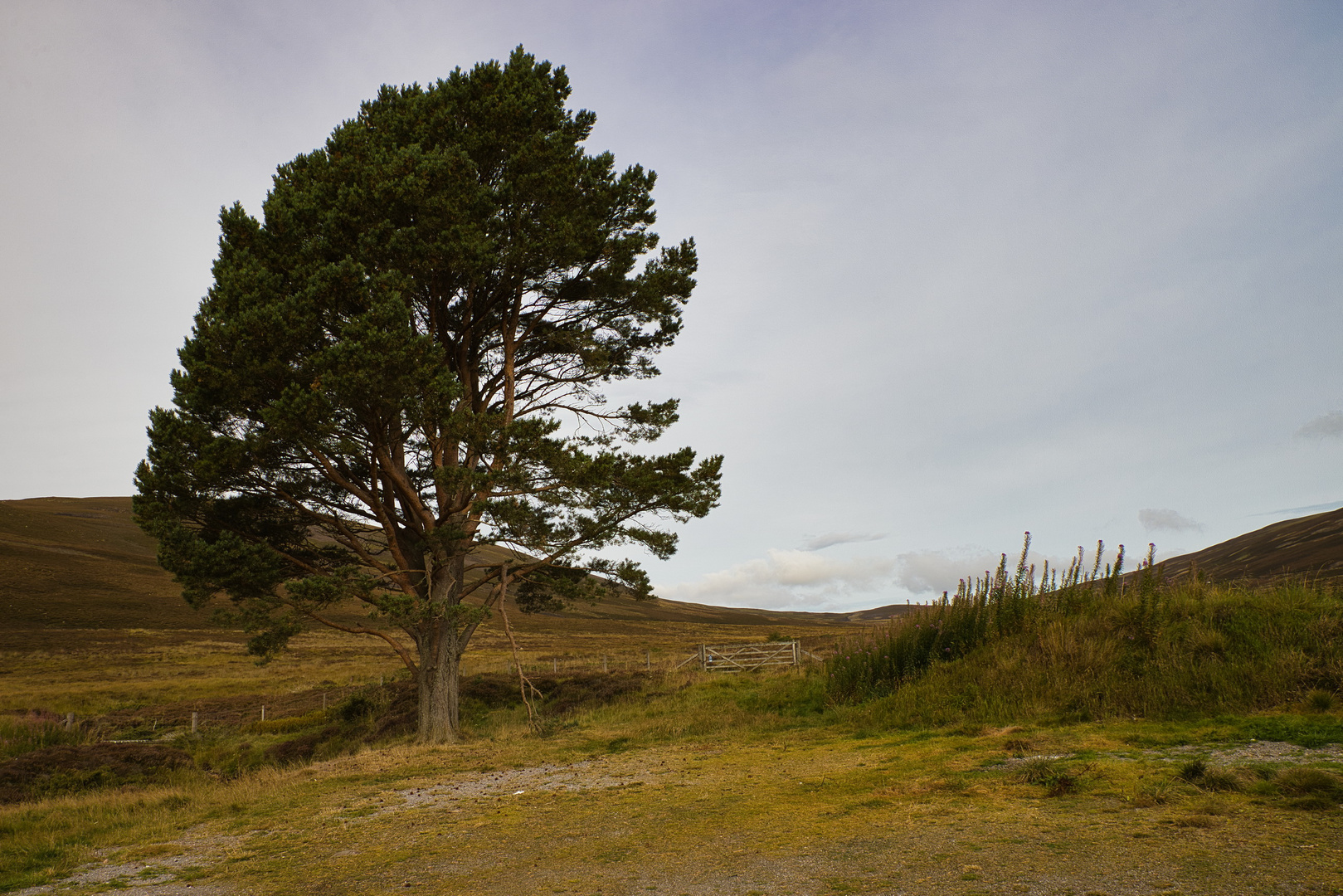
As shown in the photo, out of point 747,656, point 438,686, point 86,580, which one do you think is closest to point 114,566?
point 86,580

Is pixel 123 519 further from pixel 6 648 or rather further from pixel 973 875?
pixel 973 875

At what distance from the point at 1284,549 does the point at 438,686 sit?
124794 mm

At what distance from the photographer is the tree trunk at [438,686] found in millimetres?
16344

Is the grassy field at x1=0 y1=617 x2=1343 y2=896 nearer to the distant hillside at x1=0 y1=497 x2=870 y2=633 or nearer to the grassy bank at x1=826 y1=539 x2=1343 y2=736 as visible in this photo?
the grassy bank at x1=826 y1=539 x2=1343 y2=736

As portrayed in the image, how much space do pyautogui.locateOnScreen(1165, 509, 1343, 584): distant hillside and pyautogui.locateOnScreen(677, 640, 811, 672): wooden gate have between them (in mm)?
64464

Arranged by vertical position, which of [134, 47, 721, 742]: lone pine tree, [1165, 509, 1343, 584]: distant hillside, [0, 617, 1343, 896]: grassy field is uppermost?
[1165, 509, 1343, 584]: distant hillside

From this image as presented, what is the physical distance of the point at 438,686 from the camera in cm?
1652

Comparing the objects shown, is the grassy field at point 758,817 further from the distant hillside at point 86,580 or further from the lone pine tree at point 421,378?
the distant hillside at point 86,580

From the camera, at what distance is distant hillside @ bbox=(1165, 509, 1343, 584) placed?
85.5 metres

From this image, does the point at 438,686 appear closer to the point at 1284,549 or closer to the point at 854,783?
the point at 854,783

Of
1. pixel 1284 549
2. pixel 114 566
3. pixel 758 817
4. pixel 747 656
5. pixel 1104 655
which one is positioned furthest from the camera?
pixel 1284 549

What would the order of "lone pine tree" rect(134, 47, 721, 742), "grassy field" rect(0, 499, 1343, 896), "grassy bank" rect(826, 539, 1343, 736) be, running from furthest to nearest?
"lone pine tree" rect(134, 47, 721, 742) → "grassy bank" rect(826, 539, 1343, 736) → "grassy field" rect(0, 499, 1343, 896)

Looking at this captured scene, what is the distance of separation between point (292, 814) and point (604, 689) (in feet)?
44.4

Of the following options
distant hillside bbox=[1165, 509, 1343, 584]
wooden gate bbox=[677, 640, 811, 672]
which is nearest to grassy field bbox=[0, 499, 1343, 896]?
wooden gate bbox=[677, 640, 811, 672]
